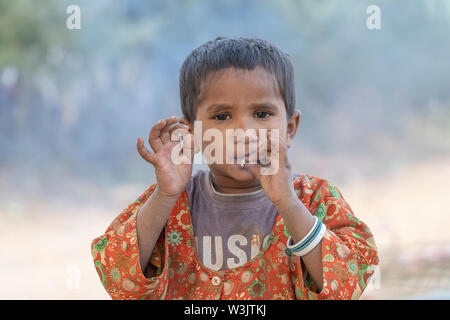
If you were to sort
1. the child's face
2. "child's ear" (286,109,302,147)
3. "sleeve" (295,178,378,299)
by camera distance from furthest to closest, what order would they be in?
"child's ear" (286,109,302,147)
the child's face
"sleeve" (295,178,378,299)

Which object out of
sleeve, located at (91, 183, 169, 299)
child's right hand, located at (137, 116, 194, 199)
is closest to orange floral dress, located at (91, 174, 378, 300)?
sleeve, located at (91, 183, 169, 299)

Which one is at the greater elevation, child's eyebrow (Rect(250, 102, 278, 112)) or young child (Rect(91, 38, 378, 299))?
child's eyebrow (Rect(250, 102, 278, 112))

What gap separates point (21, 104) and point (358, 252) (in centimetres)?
194

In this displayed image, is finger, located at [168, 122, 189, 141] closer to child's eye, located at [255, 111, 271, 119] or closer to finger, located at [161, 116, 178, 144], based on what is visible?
finger, located at [161, 116, 178, 144]

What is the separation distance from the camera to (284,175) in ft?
3.06

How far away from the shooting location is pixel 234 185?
113 centimetres

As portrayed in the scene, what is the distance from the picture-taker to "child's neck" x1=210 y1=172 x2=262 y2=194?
112 centimetres

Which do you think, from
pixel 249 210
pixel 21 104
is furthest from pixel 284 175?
pixel 21 104

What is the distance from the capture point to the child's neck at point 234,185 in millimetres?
1123

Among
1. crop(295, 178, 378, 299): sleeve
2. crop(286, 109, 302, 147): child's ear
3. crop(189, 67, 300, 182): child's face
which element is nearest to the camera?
crop(295, 178, 378, 299): sleeve

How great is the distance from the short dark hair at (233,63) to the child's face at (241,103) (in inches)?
0.7

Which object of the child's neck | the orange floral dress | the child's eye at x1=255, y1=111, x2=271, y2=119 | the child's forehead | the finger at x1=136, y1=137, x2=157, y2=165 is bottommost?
the orange floral dress

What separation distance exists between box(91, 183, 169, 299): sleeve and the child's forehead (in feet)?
0.97

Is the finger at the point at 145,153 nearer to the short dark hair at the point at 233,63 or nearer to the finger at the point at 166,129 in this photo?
the finger at the point at 166,129
